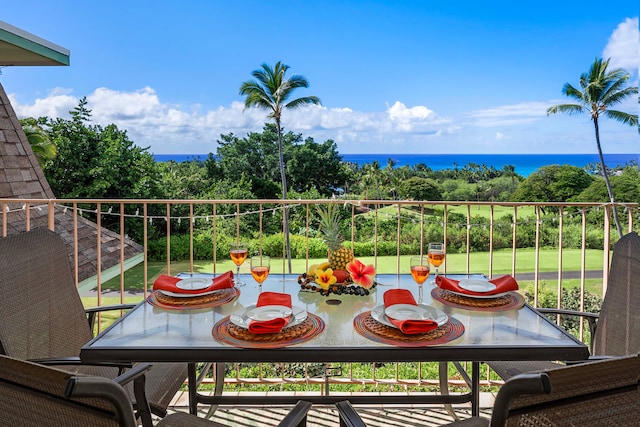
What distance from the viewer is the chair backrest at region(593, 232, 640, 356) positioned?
1.65 metres

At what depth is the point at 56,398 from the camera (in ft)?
2.86

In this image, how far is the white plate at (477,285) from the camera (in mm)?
1780

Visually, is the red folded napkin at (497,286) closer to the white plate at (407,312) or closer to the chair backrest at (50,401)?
the white plate at (407,312)

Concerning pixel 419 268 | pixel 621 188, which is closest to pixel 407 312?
pixel 419 268

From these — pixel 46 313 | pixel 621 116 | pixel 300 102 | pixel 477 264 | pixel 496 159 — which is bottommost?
pixel 477 264

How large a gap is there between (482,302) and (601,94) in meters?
25.5

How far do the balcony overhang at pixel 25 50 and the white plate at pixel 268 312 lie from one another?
3.25 m

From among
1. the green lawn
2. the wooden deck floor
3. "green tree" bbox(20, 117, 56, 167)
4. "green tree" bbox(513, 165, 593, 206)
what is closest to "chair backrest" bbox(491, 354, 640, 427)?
the wooden deck floor

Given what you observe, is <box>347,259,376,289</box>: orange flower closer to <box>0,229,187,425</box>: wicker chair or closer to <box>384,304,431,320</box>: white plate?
<box>384,304,431,320</box>: white plate

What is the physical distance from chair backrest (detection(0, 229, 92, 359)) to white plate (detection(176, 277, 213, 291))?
1.35ft

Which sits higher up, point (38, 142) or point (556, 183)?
point (38, 142)

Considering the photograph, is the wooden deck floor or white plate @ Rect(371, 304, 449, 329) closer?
white plate @ Rect(371, 304, 449, 329)

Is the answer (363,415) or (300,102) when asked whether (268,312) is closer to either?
(363,415)

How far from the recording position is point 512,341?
1336 millimetres
